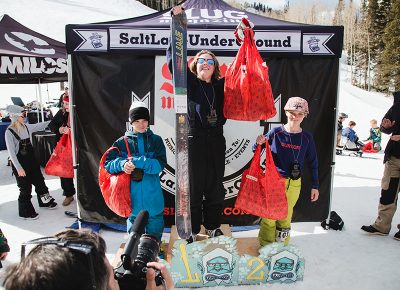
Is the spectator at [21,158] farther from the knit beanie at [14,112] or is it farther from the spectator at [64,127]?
the spectator at [64,127]

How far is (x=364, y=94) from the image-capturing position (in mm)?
24438

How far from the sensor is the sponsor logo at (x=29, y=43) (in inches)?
243

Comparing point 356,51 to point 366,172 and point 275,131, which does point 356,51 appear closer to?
point 366,172

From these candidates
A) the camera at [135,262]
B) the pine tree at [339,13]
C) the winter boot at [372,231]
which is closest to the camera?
the camera at [135,262]

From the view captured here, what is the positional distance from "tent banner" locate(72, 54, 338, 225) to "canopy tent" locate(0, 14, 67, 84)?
9.86 ft

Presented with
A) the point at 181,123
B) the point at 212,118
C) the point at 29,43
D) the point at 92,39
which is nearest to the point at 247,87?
the point at 212,118

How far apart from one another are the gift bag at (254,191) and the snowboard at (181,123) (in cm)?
52

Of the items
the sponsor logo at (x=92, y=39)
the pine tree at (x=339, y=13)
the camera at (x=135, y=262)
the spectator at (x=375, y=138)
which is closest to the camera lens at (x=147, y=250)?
the camera at (x=135, y=262)

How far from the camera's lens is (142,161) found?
2.62 m

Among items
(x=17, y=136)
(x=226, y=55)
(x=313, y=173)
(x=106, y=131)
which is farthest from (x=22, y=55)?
(x=313, y=173)

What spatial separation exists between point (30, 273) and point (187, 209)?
2.07 m

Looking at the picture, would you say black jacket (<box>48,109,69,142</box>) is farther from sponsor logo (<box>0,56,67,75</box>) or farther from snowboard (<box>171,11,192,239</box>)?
snowboard (<box>171,11,192,239</box>)

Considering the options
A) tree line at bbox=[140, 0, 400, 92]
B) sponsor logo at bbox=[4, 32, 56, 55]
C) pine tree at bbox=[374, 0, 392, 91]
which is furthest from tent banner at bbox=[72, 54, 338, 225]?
pine tree at bbox=[374, 0, 392, 91]

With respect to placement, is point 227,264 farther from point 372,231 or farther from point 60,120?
point 60,120
